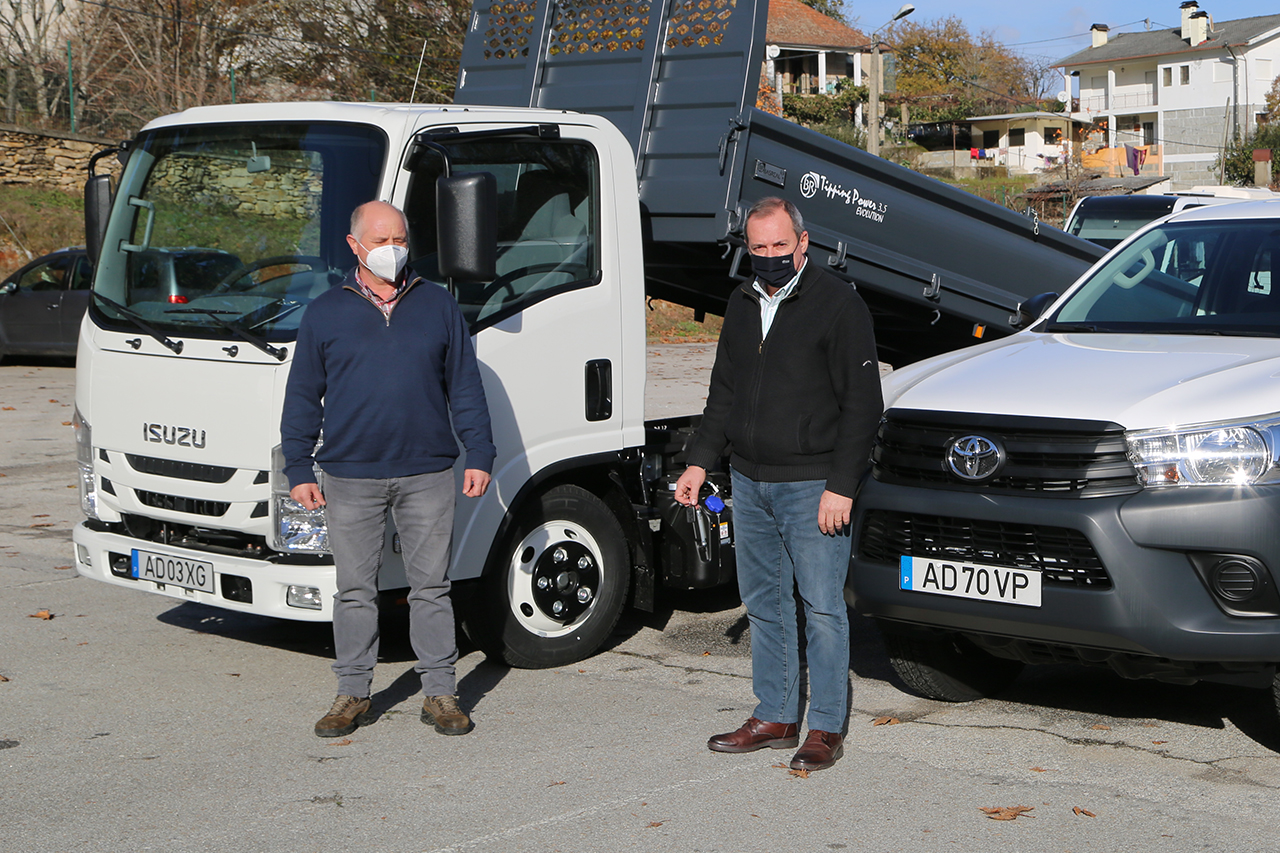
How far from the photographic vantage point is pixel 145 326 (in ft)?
18.4

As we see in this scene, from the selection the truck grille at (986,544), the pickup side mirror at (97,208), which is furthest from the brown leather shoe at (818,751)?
the pickup side mirror at (97,208)

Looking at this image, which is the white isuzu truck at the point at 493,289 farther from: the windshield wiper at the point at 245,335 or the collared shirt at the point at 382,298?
the collared shirt at the point at 382,298

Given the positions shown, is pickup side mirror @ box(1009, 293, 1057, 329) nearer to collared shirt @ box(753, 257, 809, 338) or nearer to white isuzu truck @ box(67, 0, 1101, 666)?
white isuzu truck @ box(67, 0, 1101, 666)

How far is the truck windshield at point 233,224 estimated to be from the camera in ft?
17.8

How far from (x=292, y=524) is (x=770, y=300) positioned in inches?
80.0

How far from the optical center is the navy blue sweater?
4941mm

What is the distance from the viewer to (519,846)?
4.07 meters

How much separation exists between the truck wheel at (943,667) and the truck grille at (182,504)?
267 cm

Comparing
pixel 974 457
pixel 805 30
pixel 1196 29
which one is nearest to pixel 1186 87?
pixel 1196 29

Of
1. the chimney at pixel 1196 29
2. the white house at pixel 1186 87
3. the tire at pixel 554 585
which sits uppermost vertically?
the chimney at pixel 1196 29

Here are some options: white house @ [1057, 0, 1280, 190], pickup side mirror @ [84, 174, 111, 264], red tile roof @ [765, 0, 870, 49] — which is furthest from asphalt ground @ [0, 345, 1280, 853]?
white house @ [1057, 0, 1280, 190]

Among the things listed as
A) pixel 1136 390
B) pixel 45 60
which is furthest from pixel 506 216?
pixel 45 60

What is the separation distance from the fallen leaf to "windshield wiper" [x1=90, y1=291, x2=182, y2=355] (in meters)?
3.48

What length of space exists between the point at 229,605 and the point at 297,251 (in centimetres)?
142
